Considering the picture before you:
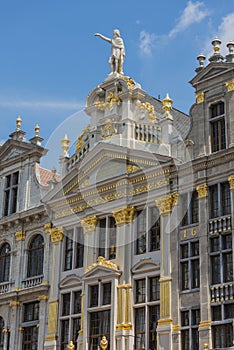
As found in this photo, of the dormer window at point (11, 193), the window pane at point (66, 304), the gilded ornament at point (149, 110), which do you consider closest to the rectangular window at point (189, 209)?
the gilded ornament at point (149, 110)

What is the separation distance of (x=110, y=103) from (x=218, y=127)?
6245mm

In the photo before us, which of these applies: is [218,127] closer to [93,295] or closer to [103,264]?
[103,264]

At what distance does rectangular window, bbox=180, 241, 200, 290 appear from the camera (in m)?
28.2

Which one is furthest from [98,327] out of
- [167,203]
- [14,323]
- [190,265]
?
[167,203]

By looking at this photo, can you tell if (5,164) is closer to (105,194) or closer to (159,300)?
(105,194)

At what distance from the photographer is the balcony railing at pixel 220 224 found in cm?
2772

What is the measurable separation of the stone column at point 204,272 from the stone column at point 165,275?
4.50 feet

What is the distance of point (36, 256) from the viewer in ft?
116

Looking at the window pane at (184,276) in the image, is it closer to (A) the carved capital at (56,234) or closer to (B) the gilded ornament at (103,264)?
(B) the gilded ornament at (103,264)

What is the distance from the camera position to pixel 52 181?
35.3 meters

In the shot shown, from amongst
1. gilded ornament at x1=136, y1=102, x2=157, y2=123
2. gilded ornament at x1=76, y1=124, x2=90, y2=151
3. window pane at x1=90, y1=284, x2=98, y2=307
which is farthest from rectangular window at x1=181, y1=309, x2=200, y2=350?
gilded ornament at x1=76, y1=124, x2=90, y2=151

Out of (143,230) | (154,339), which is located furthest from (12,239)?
(154,339)

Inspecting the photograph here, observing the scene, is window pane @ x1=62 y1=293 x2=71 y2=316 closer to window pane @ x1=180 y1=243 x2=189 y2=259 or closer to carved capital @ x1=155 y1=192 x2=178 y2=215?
carved capital @ x1=155 y1=192 x2=178 y2=215

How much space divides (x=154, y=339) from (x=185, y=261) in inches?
130
